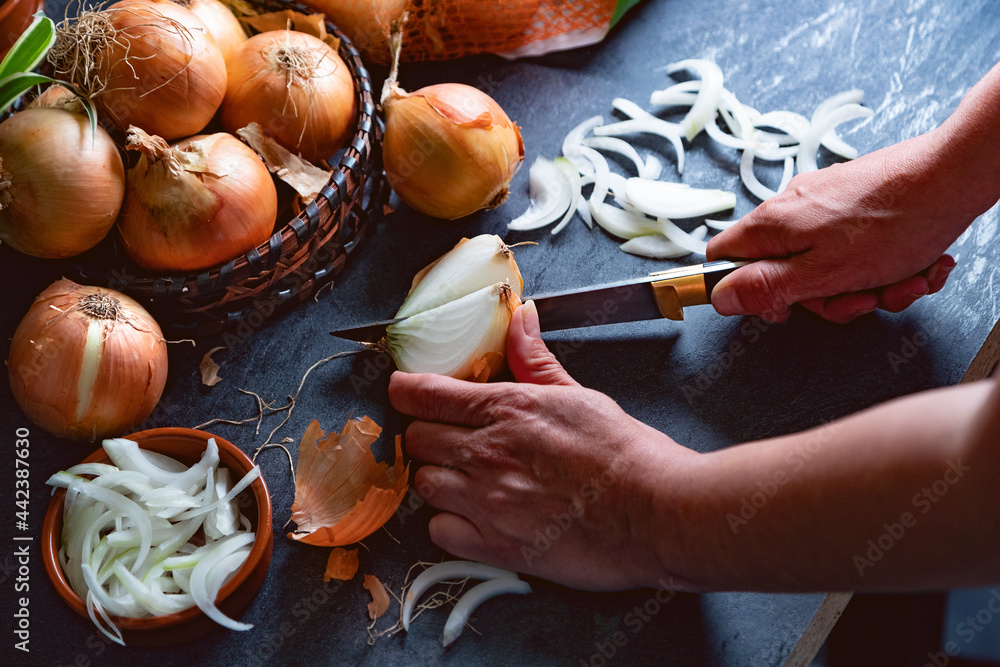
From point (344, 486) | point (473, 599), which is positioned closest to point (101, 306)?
point (344, 486)

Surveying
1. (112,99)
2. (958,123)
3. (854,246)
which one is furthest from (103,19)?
(958,123)

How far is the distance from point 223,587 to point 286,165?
A: 592 mm

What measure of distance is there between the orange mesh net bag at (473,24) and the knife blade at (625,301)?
1.79 feet

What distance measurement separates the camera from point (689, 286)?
1.04 m

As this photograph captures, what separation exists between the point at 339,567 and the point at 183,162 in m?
0.59

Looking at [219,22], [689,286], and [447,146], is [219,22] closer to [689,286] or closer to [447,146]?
[447,146]

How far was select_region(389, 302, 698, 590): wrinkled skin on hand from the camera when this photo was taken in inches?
34.5

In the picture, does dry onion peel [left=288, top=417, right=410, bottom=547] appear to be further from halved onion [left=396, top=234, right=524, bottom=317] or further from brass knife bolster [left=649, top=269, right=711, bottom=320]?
brass knife bolster [left=649, top=269, right=711, bottom=320]

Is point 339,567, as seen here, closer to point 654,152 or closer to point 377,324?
point 377,324

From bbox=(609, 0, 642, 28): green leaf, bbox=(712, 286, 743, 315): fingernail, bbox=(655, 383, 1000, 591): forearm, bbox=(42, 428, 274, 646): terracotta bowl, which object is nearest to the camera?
bbox=(655, 383, 1000, 591): forearm

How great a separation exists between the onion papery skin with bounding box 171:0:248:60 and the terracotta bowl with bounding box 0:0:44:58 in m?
0.19

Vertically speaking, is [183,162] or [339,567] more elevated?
[183,162]

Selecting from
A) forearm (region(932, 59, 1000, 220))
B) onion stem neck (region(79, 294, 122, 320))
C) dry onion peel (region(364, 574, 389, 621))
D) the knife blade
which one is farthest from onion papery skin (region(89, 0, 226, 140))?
forearm (region(932, 59, 1000, 220))

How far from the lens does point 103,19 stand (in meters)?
0.95
